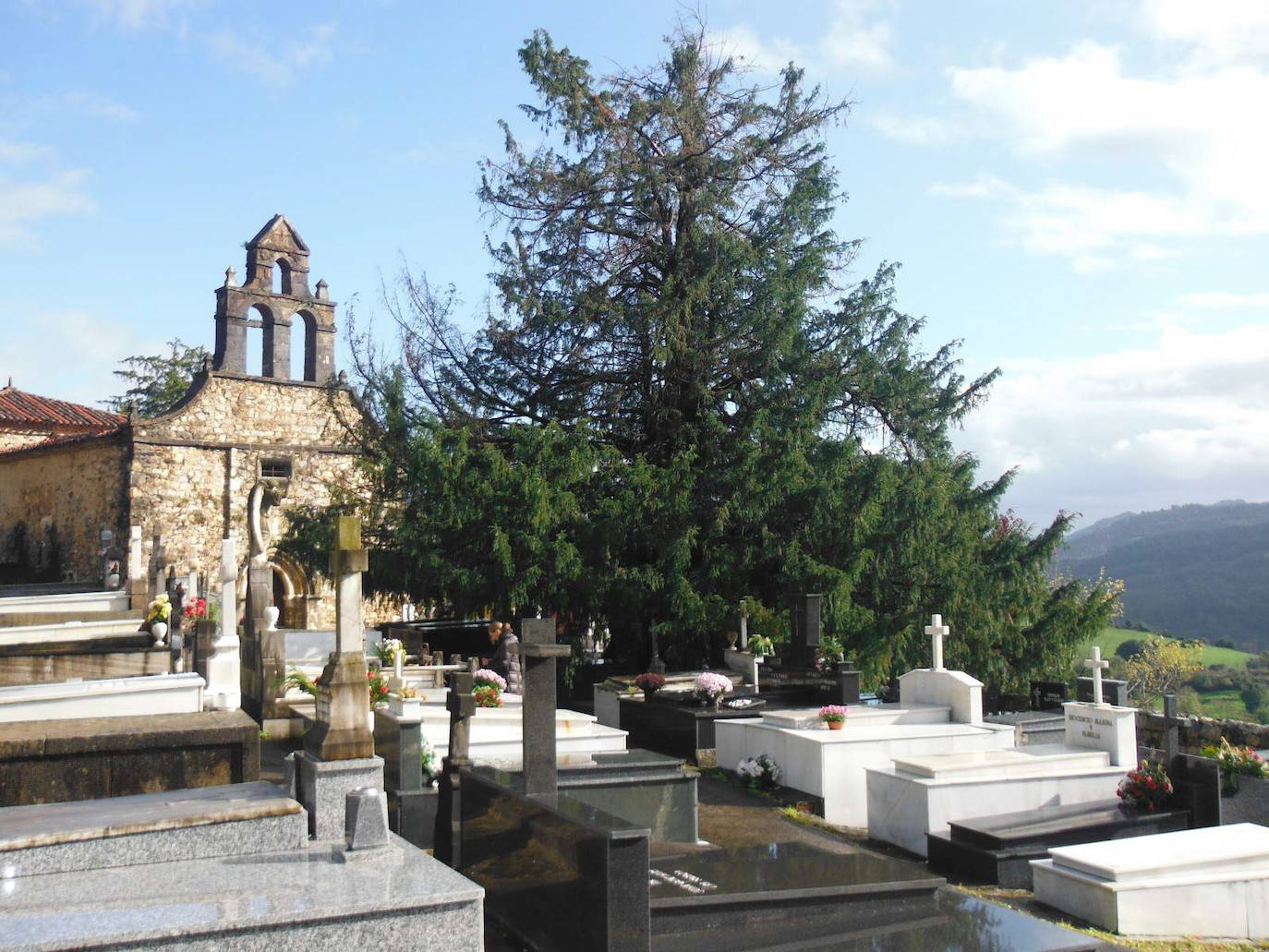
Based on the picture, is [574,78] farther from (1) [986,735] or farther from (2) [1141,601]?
(2) [1141,601]

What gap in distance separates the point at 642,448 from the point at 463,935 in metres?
13.9

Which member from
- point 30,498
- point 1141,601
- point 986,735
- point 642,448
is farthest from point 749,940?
point 1141,601

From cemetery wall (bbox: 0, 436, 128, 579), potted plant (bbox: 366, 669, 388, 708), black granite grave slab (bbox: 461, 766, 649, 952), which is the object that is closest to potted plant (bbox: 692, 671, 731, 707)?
potted plant (bbox: 366, 669, 388, 708)

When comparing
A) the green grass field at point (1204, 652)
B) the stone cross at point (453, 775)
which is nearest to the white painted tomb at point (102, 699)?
the stone cross at point (453, 775)

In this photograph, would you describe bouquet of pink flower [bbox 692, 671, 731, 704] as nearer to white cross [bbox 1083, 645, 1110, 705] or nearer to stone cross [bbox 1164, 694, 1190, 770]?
white cross [bbox 1083, 645, 1110, 705]

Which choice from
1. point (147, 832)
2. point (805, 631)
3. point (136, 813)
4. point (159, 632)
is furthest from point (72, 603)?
point (147, 832)

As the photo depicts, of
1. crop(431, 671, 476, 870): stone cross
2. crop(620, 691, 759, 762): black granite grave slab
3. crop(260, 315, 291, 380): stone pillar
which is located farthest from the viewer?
crop(260, 315, 291, 380): stone pillar

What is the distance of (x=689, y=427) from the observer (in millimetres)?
17203

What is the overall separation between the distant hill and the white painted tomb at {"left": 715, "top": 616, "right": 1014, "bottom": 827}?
71383 millimetres

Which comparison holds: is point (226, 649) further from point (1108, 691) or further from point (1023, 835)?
point (1108, 691)

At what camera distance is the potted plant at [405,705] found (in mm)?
9898

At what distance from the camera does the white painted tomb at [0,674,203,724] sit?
7.97 metres

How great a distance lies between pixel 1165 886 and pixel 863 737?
13.2ft

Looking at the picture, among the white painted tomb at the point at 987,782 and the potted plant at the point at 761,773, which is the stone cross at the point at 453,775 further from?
the potted plant at the point at 761,773
